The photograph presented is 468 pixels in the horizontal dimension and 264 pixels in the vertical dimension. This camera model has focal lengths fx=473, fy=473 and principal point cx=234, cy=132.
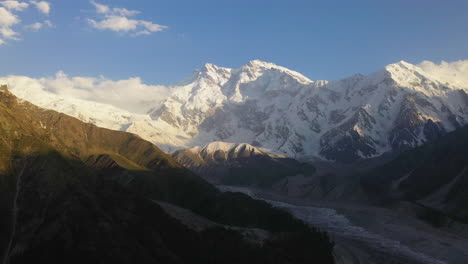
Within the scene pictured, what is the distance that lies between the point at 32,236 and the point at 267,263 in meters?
64.1

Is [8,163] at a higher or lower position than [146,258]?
higher

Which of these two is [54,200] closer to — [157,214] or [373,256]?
[157,214]

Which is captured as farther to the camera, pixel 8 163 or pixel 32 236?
pixel 8 163

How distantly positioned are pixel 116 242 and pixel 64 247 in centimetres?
1258

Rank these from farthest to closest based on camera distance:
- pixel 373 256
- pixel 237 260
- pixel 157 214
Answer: pixel 373 256 < pixel 157 214 < pixel 237 260

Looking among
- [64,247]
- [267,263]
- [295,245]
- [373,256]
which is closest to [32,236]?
[64,247]

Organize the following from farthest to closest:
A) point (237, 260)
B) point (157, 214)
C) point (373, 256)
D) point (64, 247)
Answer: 1. point (373, 256)
2. point (157, 214)
3. point (237, 260)
4. point (64, 247)

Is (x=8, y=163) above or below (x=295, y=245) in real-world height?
above

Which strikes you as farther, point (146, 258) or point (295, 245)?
point (295, 245)

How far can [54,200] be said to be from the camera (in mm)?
137500

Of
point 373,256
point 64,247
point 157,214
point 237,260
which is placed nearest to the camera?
point 64,247

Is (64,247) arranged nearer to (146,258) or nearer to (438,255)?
(146,258)

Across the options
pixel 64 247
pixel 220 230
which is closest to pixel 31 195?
pixel 64 247

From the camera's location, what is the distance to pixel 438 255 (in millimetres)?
175750
